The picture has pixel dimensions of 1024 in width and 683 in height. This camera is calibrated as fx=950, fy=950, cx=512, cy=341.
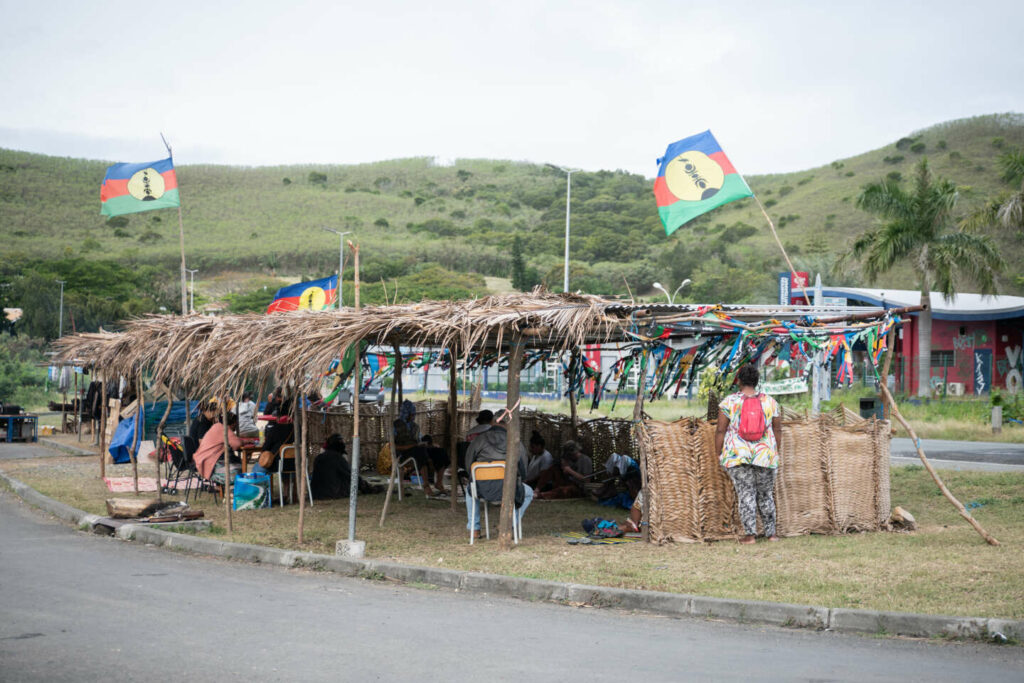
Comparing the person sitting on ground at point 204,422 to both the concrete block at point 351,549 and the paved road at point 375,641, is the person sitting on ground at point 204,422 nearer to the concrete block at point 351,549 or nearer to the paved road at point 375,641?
the concrete block at point 351,549

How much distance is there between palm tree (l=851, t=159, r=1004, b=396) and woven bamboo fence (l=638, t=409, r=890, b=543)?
23324mm

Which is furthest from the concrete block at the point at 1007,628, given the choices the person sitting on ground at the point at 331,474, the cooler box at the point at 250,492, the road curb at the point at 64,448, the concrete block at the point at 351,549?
the road curb at the point at 64,448

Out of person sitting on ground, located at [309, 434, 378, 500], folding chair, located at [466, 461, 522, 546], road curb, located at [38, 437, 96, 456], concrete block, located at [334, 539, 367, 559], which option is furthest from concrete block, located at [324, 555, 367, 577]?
road curb, located at [38, 437, 96, 456]

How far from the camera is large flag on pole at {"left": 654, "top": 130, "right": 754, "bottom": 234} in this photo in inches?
433

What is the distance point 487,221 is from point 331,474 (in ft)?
294

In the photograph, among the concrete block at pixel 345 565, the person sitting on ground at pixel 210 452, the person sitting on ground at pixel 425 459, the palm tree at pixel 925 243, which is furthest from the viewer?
the palm tree at pixel 925 243

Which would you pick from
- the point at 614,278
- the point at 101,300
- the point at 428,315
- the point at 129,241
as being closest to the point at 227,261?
the point at 129,241

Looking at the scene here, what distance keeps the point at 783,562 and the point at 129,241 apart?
95617 millimetres

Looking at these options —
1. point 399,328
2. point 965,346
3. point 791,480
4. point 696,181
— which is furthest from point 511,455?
point 965,346

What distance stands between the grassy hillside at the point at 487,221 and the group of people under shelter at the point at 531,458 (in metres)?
47.7

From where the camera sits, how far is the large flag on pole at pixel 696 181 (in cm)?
1101

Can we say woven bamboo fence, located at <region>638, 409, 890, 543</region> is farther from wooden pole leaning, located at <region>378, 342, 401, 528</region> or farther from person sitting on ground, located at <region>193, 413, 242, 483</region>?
person sitting on ground, located at <region>193, 413, 242, 483</region>

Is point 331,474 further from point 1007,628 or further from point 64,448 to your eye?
point 64,448

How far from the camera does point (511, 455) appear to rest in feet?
34.9
